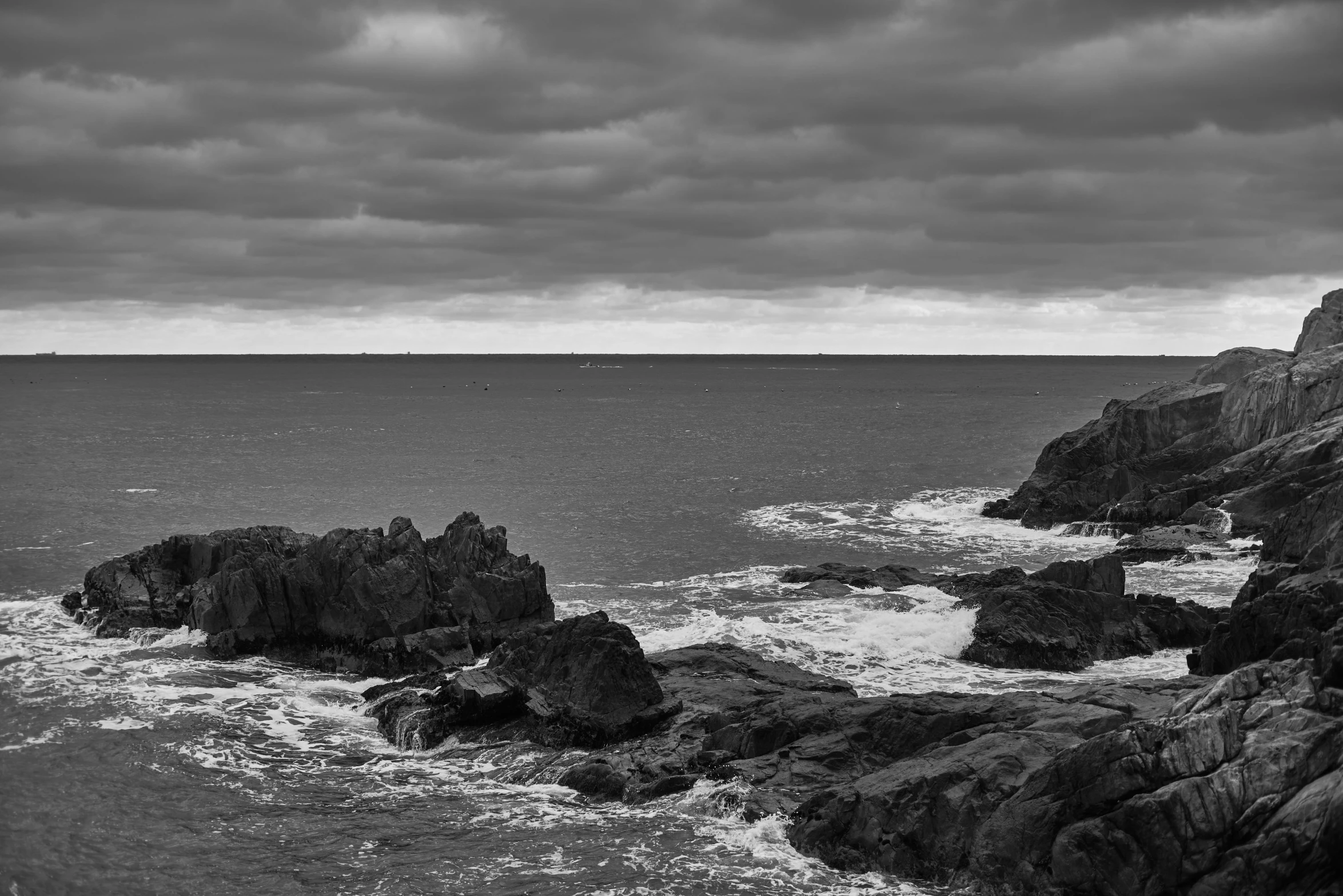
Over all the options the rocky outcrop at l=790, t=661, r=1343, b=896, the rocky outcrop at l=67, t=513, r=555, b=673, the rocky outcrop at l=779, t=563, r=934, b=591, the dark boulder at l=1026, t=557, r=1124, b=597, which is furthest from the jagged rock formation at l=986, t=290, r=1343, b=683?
the rocky outcrop at l=67, t=513, r=555, b=673

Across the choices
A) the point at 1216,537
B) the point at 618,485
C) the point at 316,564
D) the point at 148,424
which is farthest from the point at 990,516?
the point at 148,424

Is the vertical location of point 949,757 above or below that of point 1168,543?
below

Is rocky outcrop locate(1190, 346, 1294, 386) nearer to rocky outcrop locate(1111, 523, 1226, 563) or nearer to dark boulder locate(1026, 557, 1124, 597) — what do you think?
rocky outcrop locate(1111, 523, 1226, 563)

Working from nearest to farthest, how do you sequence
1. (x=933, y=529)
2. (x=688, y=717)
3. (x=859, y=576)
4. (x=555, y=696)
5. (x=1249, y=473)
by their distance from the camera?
1. (x=688, y=717)
2. (x=555, y=696)
3. (x=859, y=576)
4. (x=1249, y=473)
5. (x=933, y=529)

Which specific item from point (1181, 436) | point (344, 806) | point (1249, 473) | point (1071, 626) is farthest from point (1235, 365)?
point (344, 806)

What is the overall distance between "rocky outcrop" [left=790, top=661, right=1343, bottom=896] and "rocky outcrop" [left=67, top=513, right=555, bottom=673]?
22.4 meters

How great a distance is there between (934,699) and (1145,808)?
10295 mm

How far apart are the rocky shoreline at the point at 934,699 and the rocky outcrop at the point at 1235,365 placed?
1794cm

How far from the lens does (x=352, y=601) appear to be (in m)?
47.7

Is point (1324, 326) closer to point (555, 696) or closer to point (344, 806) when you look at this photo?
point (555, 696)

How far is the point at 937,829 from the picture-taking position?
1072 inches

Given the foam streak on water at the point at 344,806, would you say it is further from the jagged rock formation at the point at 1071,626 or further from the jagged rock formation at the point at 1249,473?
the jagged rock formation at the point at 1249,473

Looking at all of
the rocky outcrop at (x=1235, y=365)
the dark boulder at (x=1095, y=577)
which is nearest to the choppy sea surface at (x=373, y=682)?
the dark boulder at (x=1095, y=577)

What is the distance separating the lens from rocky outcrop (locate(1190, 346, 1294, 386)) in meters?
86.3
